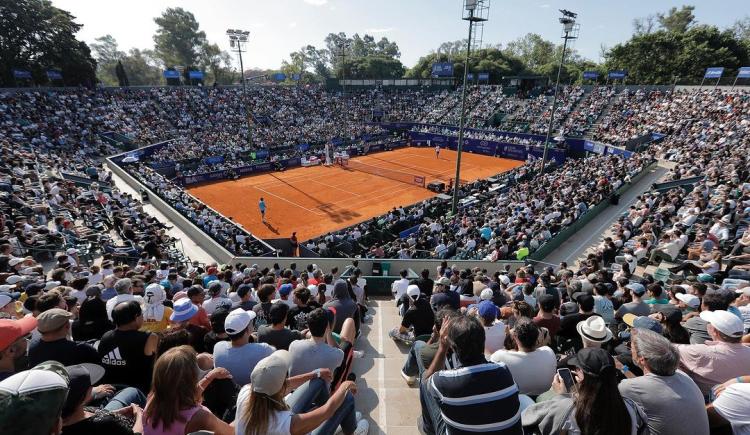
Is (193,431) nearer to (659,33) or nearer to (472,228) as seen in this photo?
(472,228)

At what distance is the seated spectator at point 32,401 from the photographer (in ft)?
6.98

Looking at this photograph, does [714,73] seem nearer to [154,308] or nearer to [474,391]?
[474,391]

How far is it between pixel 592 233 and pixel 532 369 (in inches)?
655

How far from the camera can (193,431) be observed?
10.0 feet

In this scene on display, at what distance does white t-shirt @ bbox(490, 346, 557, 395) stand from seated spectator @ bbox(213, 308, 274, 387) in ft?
9.26

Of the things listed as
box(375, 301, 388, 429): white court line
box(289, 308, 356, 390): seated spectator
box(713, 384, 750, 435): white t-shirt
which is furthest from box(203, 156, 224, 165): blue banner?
box(713, 384, 750, 435): white t-shirt

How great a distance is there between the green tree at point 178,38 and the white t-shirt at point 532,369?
4123 inches

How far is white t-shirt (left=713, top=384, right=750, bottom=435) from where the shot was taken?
304 cm

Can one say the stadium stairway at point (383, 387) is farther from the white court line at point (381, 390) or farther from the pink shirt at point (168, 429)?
the pink shirt at point (168, 429)

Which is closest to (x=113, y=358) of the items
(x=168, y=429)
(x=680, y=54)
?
(x=168, y=429)

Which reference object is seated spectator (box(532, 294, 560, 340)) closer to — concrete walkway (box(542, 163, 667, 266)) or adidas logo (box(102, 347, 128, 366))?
adidas logo (box(102, 347, 128, 366))

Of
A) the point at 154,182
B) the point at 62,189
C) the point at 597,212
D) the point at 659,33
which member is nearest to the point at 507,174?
the point at 597,212

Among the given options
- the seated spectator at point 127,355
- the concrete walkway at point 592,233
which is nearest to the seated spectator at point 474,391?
the seated spectator at point 127,355

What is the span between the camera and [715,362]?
3.97 m
